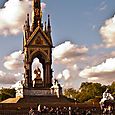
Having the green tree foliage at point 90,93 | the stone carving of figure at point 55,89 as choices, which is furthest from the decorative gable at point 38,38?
the green tree foliage at point 90,93

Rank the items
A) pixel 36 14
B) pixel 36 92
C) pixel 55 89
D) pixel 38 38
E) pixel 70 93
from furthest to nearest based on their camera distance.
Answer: pixel 70 93 < pixel 36 14 < pixel 38 38 < pixel 55 89 < pixel 36 92

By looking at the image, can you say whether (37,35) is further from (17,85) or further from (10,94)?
(10,94)

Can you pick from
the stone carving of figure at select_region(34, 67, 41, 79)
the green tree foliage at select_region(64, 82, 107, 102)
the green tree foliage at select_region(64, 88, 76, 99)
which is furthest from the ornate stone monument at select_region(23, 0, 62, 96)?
the green tree foliage at select_region(64, 88, 76, 99)

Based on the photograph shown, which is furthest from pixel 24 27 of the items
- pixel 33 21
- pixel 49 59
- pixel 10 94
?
pixel 10 94

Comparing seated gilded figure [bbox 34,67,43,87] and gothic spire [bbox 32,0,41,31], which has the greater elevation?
gothic spire [bbox 32,0,41,31]

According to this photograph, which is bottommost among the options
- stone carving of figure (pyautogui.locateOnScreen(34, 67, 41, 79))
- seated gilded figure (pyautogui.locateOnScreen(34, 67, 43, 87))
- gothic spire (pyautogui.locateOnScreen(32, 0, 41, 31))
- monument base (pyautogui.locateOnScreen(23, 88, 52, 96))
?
monument base (pyautogui.locateOnScreen(23, 88, 52, 96))

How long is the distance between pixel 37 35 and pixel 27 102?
40.2 feet

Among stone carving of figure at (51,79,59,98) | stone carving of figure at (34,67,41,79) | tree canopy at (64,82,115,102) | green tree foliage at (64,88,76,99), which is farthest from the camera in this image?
green tree foliage at (64,88,76,99)

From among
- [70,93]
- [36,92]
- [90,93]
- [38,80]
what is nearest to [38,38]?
[38,80]

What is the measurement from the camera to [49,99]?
5834cm

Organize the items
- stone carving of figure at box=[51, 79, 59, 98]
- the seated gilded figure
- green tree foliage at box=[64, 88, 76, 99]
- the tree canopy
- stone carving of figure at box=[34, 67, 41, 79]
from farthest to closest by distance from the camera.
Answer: green tree foliage at box=[64, 88, 76, 99]
the tree canopy
stone carving of figure at box=[34, 67, 41, 79]
the seated gilded figure
stone carving of figure at box=[51, 79, 59, 98]

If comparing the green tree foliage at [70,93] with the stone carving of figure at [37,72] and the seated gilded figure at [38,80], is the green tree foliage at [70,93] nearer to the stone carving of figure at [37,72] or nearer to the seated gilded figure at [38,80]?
the stone carving of figure at [37,72]

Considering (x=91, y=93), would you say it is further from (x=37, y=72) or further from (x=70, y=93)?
(x=37, y=72)

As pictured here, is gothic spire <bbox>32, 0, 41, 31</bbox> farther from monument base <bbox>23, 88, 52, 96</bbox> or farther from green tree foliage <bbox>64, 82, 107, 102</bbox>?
green tree foliage <bbox>64, 82, 107, 102</bbox>
